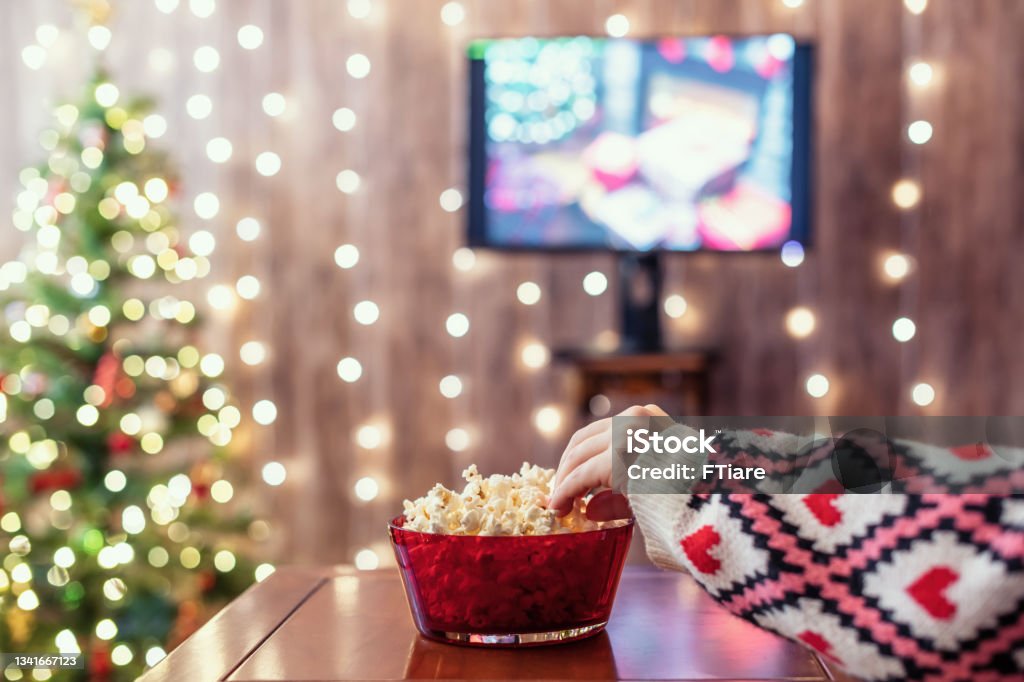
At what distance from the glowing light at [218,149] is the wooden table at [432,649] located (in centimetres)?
217

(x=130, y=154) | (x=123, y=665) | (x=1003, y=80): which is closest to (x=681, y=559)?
(x=123, y=665)

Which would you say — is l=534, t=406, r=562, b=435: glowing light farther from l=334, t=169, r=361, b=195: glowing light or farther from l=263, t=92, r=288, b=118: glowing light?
l=263, t=92, r=288, b=118: glowing light

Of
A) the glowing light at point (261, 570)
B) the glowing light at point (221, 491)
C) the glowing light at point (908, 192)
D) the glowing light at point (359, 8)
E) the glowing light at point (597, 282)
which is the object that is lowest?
the glowing light at point (261, 570)

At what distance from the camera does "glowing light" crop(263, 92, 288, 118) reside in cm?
284

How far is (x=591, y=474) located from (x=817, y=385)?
7.16 ft

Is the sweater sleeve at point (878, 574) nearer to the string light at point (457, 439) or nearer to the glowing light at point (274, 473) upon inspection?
the string light at point (457, 439)

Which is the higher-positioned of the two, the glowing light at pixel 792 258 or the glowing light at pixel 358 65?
the glowing light at pixel 358 65

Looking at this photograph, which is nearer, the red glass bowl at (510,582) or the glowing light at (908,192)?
the red glass bowl at (510,582)

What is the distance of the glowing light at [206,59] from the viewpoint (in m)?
2.86

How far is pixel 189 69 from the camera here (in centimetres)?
287

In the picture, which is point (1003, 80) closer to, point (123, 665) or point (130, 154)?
point (130, 154)

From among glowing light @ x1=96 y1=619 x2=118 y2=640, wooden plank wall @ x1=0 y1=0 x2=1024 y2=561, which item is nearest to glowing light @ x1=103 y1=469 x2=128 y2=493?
glowing light @ x1=96 y1=619 x2=118 y2=640

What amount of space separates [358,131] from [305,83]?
0.74 feet

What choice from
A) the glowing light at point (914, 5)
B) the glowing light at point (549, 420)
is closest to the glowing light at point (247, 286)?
the glowing light at point (549, 420)
